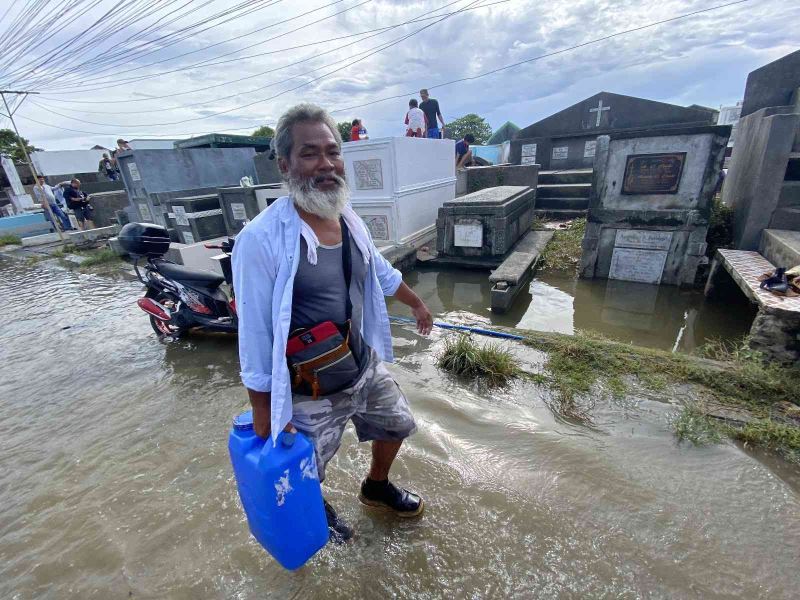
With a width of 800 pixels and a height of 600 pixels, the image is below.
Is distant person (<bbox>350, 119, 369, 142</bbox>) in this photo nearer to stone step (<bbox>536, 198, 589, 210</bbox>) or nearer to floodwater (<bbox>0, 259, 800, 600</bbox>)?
stone step (<bbox>536, 198, 589, 210</bbox>)

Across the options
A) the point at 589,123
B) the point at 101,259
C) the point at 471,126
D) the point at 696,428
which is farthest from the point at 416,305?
the point at 471,126

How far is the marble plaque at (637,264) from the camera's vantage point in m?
5.62

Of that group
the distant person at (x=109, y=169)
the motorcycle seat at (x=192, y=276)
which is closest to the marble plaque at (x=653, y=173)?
the motorcycle seat at (x=192, y=276)

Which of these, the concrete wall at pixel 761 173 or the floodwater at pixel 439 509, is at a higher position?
the concrete wall at pixel 761 173

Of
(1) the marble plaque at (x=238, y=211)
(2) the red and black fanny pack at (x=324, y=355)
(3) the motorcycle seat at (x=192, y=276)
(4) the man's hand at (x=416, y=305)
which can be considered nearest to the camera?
(2) the red and black fanny pack at (x=324, y=355)

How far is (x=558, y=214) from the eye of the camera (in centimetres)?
921

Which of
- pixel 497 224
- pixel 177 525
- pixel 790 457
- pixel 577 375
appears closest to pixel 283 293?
pixel 177 525

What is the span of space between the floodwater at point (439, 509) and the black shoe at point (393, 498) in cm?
7

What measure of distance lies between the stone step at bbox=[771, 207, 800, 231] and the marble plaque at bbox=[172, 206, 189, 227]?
1007cm

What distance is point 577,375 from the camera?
9.53 feet

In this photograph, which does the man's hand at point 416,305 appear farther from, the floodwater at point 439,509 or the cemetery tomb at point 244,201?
the cemetery tomb at point 244,201

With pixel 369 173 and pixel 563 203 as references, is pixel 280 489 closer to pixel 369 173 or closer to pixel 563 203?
pixel 369 173

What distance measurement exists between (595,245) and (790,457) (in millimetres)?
4376

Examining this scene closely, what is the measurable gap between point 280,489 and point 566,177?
35.3 ft
